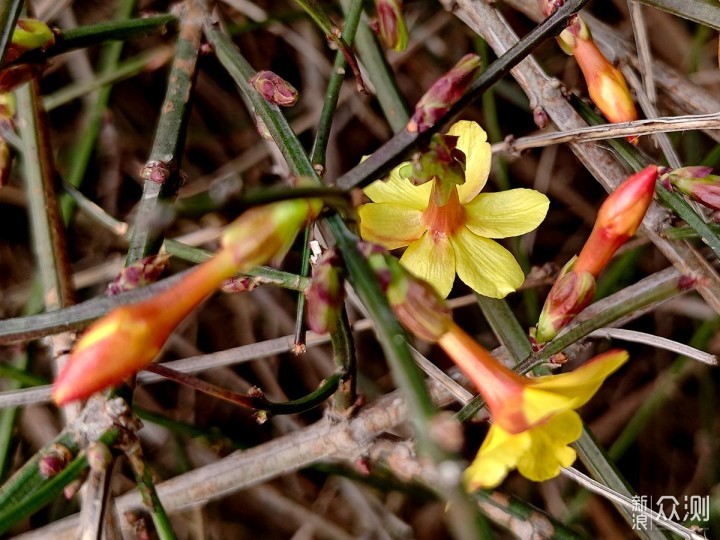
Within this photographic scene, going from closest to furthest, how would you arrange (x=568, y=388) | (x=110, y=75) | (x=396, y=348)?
(x=396, y=348) → (x=568, y=388) → (x=110, y=75)

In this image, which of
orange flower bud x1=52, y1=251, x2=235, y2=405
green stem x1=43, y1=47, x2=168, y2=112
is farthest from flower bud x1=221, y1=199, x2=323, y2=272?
green stem x1=43, y1=47, x2=168, y2=112

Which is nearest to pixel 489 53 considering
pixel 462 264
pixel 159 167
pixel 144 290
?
pixel 462 264

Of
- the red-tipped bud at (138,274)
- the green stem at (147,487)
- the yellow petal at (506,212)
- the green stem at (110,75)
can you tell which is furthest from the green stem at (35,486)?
the green stem at (110,75)

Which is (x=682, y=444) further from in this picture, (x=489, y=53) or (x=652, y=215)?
(x=489, y=53)

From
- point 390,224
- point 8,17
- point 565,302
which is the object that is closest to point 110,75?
point 8,17

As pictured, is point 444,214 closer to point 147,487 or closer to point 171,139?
point 171,139

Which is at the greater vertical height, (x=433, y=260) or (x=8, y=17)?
(x=8, y=17)
